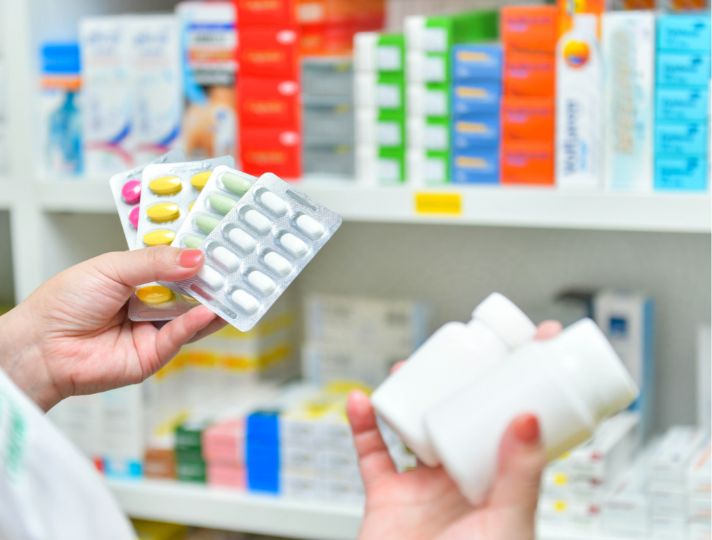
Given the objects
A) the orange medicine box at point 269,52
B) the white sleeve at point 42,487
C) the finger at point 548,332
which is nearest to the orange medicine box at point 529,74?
the orange medicine box at point 269,52

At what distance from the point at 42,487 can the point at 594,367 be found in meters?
0.34

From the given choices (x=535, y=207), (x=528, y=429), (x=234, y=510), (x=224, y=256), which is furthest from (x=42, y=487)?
(x=234, y=510)

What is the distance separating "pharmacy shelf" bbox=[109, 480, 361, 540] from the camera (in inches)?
61.8

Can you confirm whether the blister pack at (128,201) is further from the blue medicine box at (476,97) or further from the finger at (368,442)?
the blue medicine box at (476,97)

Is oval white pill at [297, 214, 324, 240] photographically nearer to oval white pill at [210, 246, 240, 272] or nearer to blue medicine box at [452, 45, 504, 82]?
oval white pill at [210, 246, 240, 272]

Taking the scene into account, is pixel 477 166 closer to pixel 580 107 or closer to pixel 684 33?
pixel 580 107

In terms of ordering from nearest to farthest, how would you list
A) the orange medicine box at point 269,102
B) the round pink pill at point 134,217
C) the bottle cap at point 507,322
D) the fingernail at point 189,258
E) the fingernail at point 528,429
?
the fingernail at point 528,429 < the bottle cap at point 507,322 < the fingernail at point 189,258 < the round pink pill at point 134,217 < the orange medicine box at point 269,102

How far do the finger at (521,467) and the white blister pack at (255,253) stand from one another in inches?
12.5

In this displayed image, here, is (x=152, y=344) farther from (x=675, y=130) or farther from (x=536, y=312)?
(x=536, y=312)

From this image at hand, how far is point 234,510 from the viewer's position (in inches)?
63.9

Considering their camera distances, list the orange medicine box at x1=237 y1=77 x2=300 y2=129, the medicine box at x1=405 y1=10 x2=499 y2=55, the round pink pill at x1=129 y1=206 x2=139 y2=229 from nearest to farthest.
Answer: the round pink pill at x1=129 y1=206 x2=139 y2=229 < the medicine box at x1=405 y1=10 x2=499 y2=55 < the orange medicine box at x1=237 y1=77 x2=300 y2=129

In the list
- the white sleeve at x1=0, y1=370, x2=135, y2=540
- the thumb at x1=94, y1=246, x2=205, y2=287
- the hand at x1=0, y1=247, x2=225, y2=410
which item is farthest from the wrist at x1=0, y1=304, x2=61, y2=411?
the white sleeve at x1=0, y1=370, x2=135, y2=540

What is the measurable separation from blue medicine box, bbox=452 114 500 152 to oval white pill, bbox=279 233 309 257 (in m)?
0.48

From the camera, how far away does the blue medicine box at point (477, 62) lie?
1.40m
